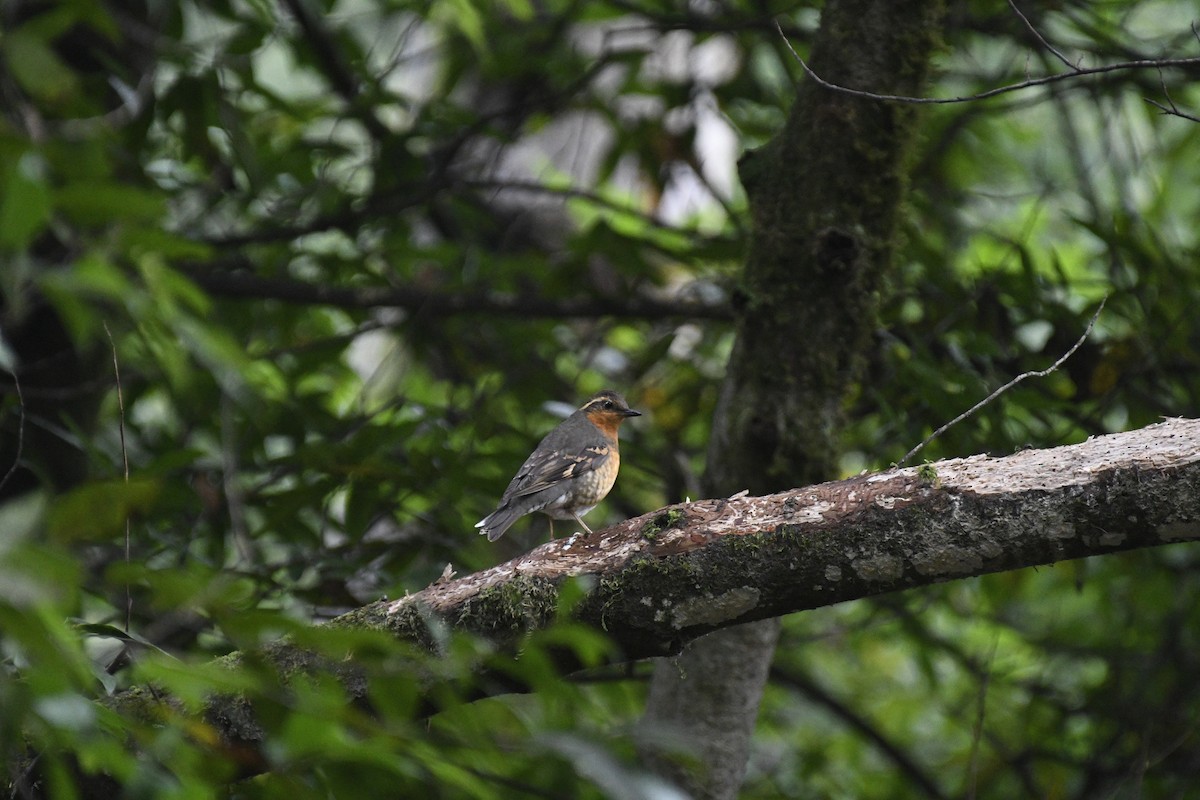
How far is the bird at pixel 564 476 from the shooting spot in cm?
523

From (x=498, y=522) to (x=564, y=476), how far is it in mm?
485

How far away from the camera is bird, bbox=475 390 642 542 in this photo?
5.23 m

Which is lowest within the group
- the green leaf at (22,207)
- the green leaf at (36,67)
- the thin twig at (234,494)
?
the thin twig at (234,494)

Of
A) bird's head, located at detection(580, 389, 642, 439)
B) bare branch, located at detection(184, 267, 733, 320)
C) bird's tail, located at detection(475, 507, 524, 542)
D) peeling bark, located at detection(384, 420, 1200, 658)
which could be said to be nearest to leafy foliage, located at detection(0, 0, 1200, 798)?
bare branch, located at detection(184, 267, 733, 320)

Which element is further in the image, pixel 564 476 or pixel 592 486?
pixel 592 486

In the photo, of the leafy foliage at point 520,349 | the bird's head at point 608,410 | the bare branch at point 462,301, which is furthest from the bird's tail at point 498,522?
the bare branch at point 462,301

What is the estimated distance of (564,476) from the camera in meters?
5.47

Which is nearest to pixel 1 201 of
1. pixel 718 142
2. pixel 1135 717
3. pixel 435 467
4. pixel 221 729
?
pixel 221 729

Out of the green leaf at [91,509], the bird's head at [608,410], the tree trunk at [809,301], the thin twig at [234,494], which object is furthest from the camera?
the bird's head at [608,410]

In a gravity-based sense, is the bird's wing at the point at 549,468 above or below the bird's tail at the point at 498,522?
above

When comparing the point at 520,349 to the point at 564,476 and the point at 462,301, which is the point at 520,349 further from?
the point at 564,476

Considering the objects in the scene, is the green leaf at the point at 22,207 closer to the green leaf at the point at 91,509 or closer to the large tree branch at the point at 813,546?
the green leaf at the point at 91,509

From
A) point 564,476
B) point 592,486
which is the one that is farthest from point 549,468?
point 592,486

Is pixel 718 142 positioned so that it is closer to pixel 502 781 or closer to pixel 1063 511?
pixel 1063 511
